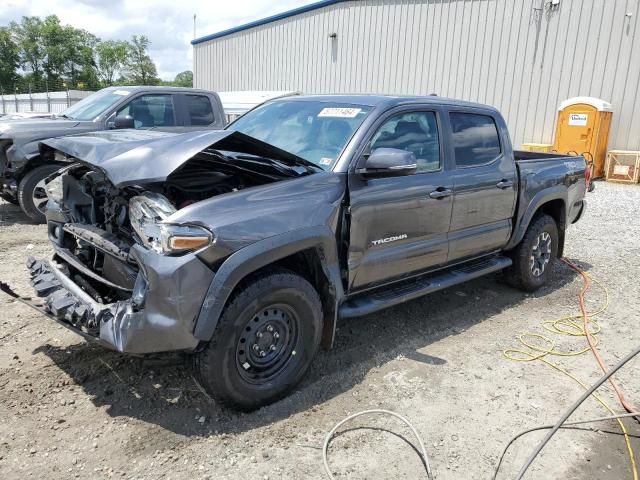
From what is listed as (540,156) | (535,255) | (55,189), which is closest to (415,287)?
(535,255)

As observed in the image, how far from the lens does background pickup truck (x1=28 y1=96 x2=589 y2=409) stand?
272 cm

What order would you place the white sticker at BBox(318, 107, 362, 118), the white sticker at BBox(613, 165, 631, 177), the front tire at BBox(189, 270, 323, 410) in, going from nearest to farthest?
the front tire at BBox(189, 270, 323, 410) → the white sticker at BBox(318, 107, 362, 118) → the white sticker at BBox(613, 165, 631, 177)

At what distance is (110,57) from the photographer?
285 ft

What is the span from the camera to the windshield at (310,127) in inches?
143

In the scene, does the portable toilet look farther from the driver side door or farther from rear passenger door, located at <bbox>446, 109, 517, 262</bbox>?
the driver side door

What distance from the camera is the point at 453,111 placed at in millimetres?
4410

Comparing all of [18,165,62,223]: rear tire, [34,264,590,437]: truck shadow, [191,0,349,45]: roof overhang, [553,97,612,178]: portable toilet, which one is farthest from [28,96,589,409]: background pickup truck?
[191,0,349,45]: roof overhang

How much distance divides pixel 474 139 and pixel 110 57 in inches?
3731

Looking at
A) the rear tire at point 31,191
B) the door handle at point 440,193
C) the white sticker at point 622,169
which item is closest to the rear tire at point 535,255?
the door handle at point 440,193

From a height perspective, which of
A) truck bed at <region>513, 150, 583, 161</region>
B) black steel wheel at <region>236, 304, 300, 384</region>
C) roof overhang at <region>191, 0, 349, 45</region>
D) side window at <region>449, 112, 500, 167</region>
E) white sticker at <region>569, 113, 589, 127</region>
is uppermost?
roof overhang at <region>191, 0, 349, 45</region>

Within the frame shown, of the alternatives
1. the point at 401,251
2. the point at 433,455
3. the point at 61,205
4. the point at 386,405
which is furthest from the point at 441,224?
the point at 61,205

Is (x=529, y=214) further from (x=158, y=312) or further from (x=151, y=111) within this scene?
(x=151, y=111)

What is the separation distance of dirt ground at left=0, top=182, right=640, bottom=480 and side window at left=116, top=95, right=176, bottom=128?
159 inches

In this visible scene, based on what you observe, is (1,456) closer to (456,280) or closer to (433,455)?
(433,455)
